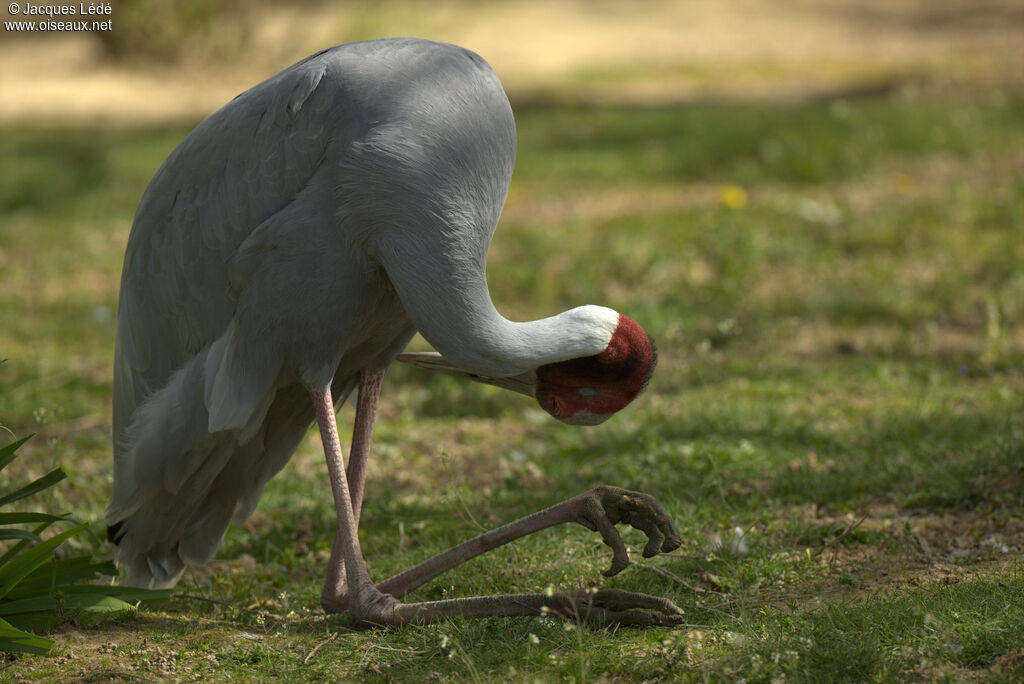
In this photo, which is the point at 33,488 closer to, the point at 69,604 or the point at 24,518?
the point at 24,518

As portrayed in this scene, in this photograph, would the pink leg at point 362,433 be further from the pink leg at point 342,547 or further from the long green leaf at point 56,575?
the long green leaf at point 56,575

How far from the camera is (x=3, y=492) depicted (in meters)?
4.18

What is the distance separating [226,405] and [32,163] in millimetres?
7266

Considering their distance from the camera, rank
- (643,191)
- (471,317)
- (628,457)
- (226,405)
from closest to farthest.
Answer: (471,317) → (226,405) → (628,457) → (643,191)

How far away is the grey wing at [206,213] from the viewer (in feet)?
11.0

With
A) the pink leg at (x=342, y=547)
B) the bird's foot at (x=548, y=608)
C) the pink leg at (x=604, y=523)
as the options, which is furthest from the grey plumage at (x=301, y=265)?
the bird's foot at (x=548, y=608)

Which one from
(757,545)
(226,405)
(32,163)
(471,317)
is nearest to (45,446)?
(226,405)

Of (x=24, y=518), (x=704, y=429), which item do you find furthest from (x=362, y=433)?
(x=704, y=429)

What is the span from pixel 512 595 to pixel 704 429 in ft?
6.14

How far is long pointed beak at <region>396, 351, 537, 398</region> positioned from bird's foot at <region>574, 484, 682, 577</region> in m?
0.36

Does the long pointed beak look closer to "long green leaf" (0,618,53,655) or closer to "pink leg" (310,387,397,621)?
"pink leg" (310,387,397,621)

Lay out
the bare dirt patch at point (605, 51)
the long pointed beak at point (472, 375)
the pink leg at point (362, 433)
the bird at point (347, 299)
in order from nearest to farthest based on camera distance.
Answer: the bird at point (347, 299) < the long pointed beak at point (472, 375) < the pink leg at point (362, 433) < the bare dirt patch at point (605, 51)

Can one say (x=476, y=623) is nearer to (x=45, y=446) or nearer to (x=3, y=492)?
(x=3, y=492)

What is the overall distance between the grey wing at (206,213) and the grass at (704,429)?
24.2 inches
